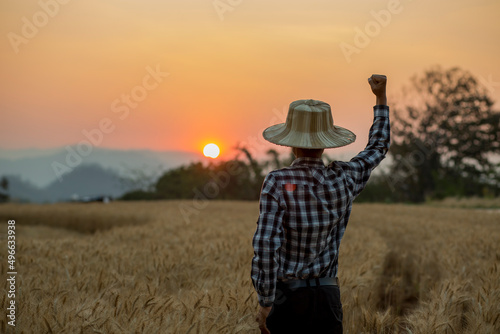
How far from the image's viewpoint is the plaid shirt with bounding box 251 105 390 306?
2334 millimetres

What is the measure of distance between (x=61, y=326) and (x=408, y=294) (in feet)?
19.5

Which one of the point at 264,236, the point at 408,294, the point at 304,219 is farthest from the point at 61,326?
the point at 408,294

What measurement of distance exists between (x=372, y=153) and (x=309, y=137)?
21.7 inches

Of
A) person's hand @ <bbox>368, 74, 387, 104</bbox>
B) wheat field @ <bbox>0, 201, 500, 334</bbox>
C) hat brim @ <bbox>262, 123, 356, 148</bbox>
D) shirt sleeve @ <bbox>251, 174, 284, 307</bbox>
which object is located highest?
person's hand @ <bbox>368, 74, 387, 104</bbox>

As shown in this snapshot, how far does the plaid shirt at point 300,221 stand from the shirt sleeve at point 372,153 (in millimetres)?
11

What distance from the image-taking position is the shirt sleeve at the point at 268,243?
2.31 metres

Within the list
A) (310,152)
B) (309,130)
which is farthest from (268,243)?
(309,130)

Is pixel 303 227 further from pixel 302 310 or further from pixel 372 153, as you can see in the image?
pixel 372 153

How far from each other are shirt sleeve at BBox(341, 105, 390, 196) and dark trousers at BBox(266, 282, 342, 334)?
64cm

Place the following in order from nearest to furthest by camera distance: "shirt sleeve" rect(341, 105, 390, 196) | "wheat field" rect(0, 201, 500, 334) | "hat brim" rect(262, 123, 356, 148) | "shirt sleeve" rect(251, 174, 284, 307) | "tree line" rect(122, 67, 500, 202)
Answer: "shirt sleeve" rect(251, 174, 284, 307) → "hat brim" rect(262, 123, 356, 148) → "shirt sleeve" rect(341, 105, 390, 196) → "wheat field" rect(0, 201, 500, 334) → "tree line" rect(122, 67, 500, 202)

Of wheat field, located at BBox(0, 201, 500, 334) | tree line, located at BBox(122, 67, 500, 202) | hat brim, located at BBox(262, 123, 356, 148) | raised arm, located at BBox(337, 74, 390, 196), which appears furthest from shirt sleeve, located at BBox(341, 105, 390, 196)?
tree line, located at BBox(122, 67, 500, 202)

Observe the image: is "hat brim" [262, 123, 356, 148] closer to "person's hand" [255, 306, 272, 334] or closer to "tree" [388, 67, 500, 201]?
"person's hand" [255, 306, 272, 334]

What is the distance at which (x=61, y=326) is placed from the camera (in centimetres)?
262

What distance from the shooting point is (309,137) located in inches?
97.6
